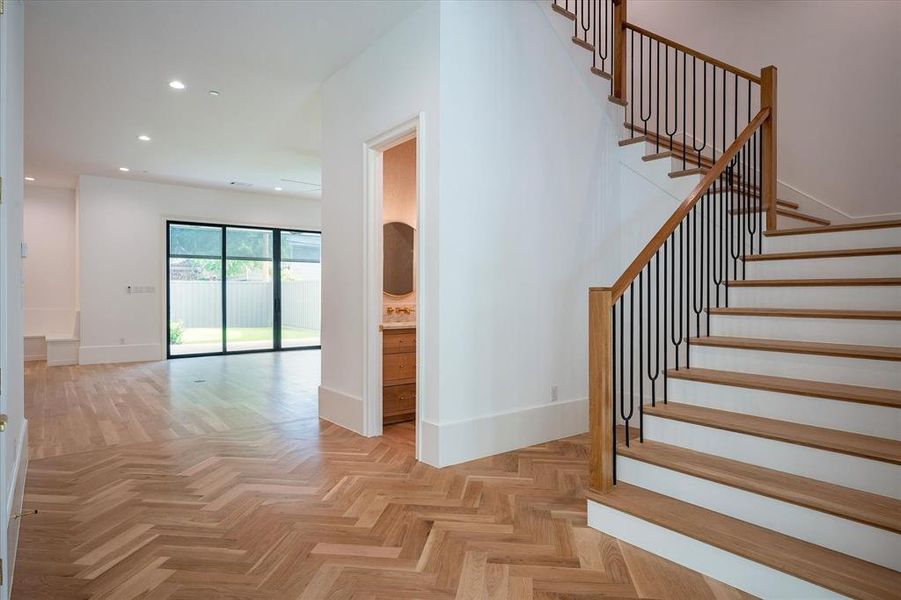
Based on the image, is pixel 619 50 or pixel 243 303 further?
pixel 243 303

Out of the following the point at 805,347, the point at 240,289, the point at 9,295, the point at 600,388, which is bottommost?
the point at 600,388

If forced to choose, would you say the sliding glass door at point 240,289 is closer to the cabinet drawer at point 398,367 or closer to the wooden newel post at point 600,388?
the cabinet drawer at point 398,367

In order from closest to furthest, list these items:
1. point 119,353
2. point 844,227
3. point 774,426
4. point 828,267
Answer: point 774,426, point 828,267, point 844,227, point 119,353

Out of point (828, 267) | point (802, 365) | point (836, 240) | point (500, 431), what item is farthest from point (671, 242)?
point (500, 431)

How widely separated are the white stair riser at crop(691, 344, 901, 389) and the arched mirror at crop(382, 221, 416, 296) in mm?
3009

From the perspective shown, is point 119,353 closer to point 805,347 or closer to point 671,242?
point 671,242

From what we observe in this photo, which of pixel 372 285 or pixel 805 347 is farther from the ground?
pixel 372 285

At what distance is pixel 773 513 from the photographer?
6.82 ft

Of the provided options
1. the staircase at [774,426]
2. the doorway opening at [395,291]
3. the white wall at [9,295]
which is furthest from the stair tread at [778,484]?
the white wall at [9,295]

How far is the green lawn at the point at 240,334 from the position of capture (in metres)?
9.28

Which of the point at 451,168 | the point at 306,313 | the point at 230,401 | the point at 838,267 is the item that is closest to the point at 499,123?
the point at 451,168

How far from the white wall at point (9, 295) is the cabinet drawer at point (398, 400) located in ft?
7.79

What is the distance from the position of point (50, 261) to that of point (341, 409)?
7754 millimetres

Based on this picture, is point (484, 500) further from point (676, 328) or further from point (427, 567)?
point (676, 328)
